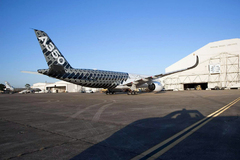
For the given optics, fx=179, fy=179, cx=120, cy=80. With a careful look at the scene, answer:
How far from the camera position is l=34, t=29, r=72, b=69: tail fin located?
69.7 feet

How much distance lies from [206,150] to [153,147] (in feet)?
3.67

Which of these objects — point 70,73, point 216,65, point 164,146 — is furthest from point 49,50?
point 216,65

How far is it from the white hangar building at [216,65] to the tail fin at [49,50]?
48265mm

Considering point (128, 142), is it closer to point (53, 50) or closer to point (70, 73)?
point (70, 73)

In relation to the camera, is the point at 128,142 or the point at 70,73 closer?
the point at 128,142

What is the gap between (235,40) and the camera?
5366cm

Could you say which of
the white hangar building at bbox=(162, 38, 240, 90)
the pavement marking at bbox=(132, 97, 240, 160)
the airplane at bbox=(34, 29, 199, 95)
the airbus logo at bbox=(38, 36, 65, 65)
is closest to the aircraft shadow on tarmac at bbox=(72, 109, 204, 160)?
the pavement marking at bbox=(132, 97, 240, 160)

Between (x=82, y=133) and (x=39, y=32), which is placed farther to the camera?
(x=39, y=32)

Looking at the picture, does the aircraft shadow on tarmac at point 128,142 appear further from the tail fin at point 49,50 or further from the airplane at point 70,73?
the tail fin at point 49,50

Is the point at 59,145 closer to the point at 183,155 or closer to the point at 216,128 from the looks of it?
the point at 183,155

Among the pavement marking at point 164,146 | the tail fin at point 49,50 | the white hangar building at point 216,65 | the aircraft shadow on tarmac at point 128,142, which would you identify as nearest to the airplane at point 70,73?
the tail fin at point 49,50

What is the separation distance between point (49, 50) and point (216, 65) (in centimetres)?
5312

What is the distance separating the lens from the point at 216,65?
5728 cm

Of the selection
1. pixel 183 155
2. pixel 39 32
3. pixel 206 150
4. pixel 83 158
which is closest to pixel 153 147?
pixel 183 155
